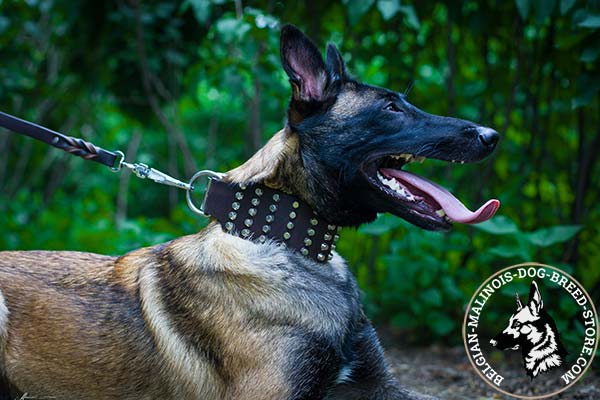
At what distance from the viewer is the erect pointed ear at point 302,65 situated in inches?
108

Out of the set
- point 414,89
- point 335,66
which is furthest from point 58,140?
point 414,89

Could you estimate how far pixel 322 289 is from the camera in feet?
8.97

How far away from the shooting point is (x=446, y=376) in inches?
158

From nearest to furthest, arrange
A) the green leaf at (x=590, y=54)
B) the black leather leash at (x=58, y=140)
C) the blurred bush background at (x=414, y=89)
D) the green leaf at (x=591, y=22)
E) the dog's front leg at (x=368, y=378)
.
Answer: the dog's front leg at (x=368, y=378), the black leather leash at (x=58, y=140), the green leaf at (x=591, y=22), the green leaf at (x=590, y=54), the blurred bush background at (x=414, y=89)

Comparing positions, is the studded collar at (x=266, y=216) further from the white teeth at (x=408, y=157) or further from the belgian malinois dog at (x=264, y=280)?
the white teeth at (x=408, y=157)

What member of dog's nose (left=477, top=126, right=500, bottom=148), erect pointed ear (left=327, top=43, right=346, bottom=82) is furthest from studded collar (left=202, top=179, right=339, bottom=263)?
dog's nose (left=477, top=126, right=500, bottom=148)

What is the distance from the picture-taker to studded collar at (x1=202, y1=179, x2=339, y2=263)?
8.99 ft

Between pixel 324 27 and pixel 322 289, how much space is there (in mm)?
2917

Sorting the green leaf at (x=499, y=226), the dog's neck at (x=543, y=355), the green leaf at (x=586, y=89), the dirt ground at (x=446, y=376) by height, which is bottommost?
the dirt ground at (x=446, y=376)

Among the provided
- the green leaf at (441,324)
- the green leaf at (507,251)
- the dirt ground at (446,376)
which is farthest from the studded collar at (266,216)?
the green leaf at (441,324)

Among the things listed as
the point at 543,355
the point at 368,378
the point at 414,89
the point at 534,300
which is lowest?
the point at 368,378

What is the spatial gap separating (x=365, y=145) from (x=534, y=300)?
1.71m

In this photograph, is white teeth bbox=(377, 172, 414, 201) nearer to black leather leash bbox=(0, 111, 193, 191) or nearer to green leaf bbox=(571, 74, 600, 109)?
black leather leash bbox=(0, 111, 193, 191)

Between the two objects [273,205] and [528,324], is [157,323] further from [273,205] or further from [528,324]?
[528,324]
